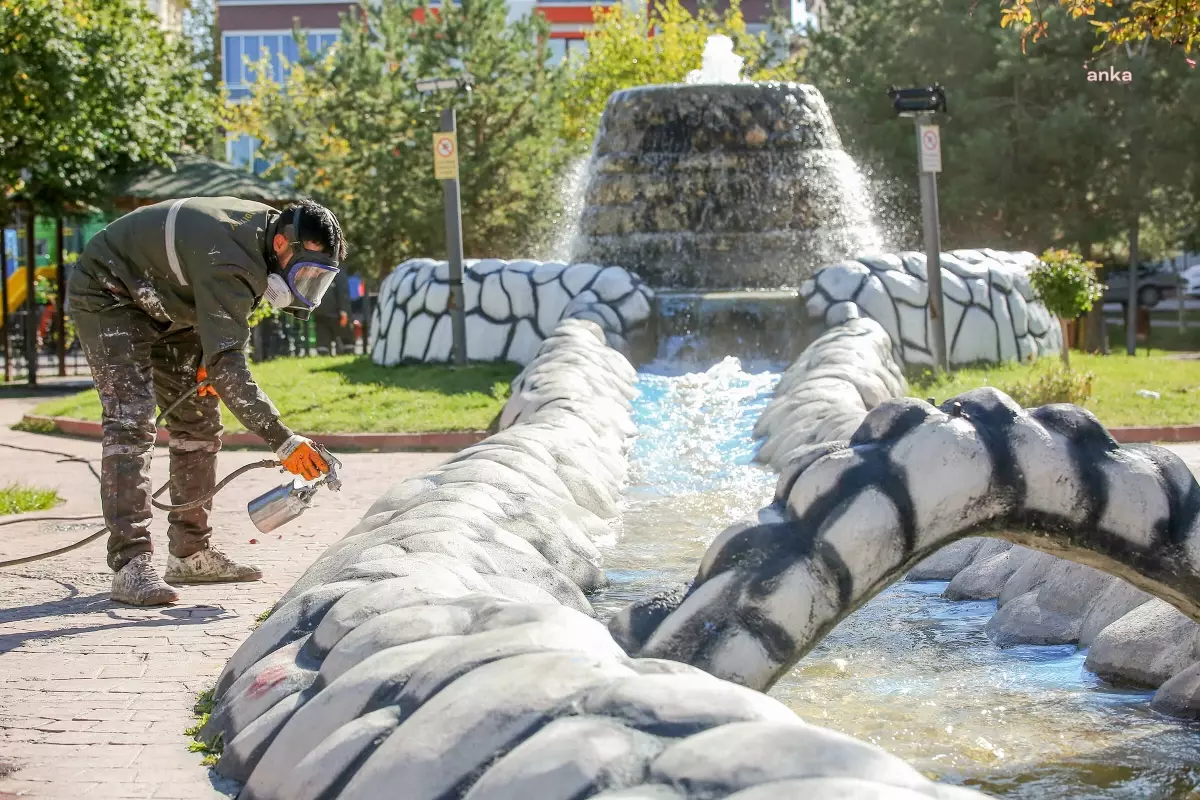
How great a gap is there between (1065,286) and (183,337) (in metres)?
8.63

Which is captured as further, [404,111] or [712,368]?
[404,111]

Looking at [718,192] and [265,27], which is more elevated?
[265,27]

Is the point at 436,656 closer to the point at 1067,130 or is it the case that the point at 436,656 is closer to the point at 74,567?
the point at 74,567

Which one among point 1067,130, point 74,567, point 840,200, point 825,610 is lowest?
point 74,567

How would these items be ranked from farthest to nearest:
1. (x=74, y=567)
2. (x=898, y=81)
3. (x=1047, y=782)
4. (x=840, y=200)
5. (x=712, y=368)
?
(x=898, y=81), (x=840, y=200), (x=712, y=368), (x=74, y=567), (x=1047, y=782)

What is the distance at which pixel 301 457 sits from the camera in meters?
4.73

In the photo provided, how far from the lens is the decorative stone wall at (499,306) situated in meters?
11.3

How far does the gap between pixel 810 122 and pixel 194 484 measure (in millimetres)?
9359

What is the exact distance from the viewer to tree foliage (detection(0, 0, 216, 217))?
1736 cm

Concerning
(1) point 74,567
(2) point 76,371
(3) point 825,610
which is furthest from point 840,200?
(2) point 76,371

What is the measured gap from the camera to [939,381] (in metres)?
11.2

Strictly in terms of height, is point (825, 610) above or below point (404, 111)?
below

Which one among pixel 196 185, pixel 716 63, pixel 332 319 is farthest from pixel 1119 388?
pixel 196 185

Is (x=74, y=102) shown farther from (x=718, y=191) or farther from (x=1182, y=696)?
(x=1182, y=696)
